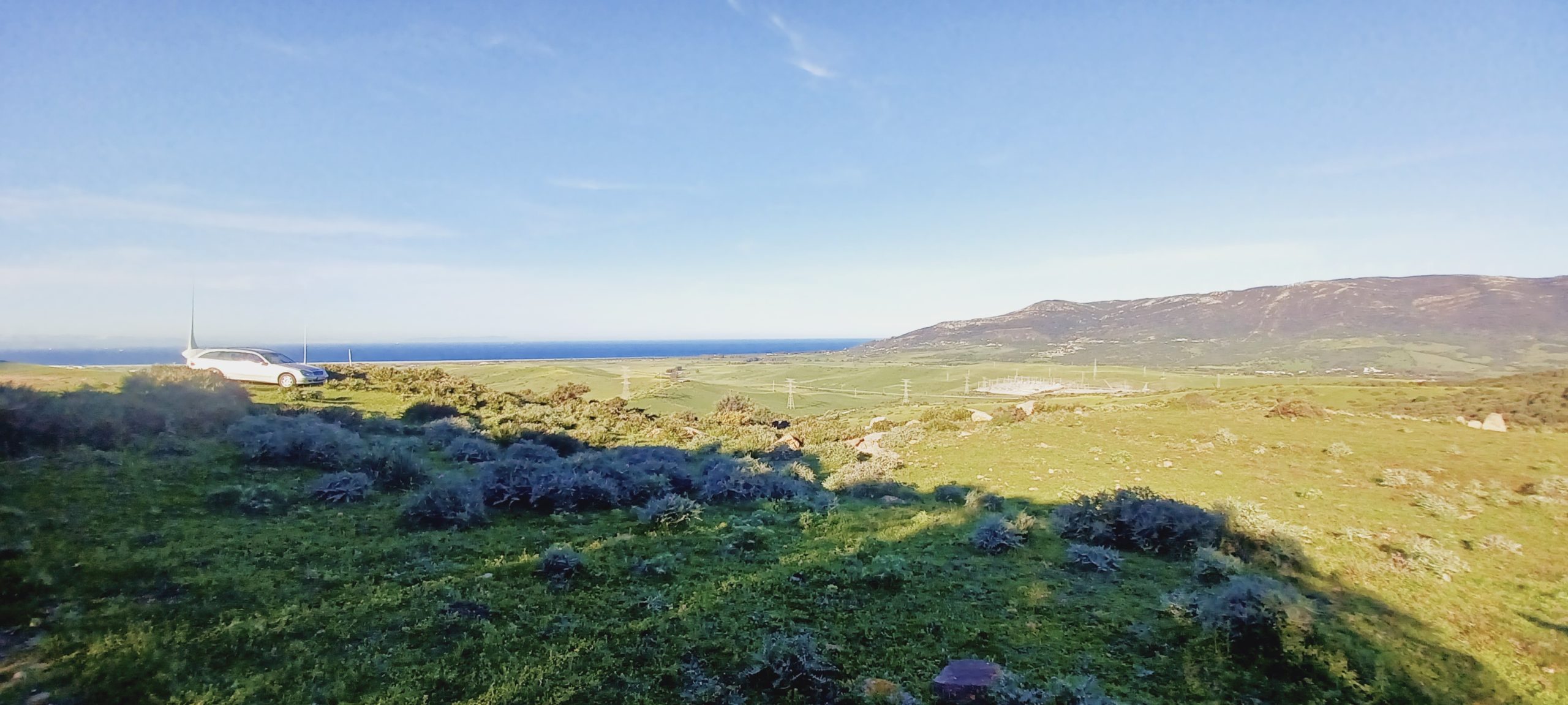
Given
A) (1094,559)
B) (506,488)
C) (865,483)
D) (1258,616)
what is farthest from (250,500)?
(1258,616)

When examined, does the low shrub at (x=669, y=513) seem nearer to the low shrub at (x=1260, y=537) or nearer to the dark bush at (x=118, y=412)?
the low shrub at (x=1260, y=537)

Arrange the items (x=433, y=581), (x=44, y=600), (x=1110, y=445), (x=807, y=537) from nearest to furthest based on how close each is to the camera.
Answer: (x=44, y=600), (x=433, y=581), (x=807, y=537), (x=1110, y=445)

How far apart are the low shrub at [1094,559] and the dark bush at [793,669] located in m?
4.25

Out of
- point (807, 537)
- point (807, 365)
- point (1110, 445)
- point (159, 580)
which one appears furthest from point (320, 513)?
point (807, 365)

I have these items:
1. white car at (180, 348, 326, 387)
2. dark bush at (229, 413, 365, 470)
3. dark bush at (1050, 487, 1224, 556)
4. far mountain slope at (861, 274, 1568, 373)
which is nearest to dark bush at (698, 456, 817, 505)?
dark bush at (1050, 487, 1224, 556)

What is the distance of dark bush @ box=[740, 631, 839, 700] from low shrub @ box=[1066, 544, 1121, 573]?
425 centimetres

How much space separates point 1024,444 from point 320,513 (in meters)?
16.1

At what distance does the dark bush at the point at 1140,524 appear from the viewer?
8.32 m

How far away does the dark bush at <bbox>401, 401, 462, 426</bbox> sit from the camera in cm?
1591

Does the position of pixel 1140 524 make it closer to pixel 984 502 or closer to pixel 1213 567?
pixel 1213 567

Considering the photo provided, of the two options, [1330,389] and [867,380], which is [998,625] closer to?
[1330,389]

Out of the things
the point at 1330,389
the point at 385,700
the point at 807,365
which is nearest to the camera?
the point at 385,700

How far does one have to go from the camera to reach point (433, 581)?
6.27 metres

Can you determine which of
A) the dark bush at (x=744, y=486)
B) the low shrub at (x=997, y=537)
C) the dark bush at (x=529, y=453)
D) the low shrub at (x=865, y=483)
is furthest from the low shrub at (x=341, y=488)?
the low shrub at (x=997, y=537)
